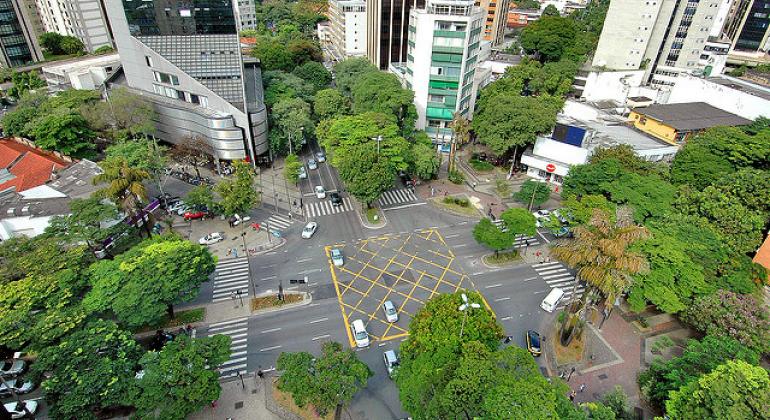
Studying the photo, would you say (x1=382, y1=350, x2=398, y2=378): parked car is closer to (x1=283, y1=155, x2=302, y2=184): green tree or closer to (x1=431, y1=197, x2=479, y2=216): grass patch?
(x1=431, y1=197, x2=479, y2=216): grass patch


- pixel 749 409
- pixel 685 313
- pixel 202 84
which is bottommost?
pixel 685 313

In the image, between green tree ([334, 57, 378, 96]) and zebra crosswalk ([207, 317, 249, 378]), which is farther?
green tree ([334, 57, 378, 96])

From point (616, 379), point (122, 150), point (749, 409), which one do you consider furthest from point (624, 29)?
point (122, 150)

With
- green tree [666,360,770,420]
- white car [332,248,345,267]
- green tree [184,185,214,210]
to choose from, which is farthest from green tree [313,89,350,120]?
green tree [666,360,770,420]

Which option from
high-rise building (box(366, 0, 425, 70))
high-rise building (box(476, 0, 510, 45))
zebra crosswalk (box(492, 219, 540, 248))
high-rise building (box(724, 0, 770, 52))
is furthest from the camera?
high-rise building (box(476, 0, 510, 45))

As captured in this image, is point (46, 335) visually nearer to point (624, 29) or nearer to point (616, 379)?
point (616, 379)

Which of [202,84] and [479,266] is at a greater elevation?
[202,84]

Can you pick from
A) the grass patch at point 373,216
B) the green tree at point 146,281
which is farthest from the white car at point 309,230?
the green tree at point 146,281
